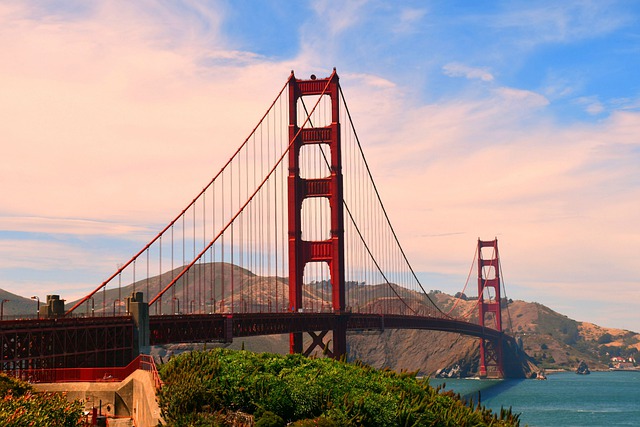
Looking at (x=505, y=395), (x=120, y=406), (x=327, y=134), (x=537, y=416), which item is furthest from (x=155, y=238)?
(x=505, y=395)

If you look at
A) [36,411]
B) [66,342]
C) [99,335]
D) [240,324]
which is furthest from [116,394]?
[240,324]

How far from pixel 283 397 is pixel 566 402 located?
12084 centimetres

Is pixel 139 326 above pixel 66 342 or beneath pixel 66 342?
above

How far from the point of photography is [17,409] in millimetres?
26578

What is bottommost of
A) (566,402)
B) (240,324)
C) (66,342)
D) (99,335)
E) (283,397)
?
(566,402)

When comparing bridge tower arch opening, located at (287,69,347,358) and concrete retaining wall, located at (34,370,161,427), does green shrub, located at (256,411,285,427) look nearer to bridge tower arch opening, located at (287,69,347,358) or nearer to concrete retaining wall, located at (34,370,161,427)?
concrete retaining wall, located at (34,370,161,427)

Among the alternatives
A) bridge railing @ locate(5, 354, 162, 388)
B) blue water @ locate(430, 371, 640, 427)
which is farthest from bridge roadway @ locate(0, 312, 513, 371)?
blue water @ locate(430, 371, 640, 427)

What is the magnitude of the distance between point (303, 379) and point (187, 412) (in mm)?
5286

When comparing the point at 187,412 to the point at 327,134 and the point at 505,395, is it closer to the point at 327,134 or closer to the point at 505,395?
the point at 327,134

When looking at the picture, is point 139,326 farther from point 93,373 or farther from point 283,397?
point 283,397

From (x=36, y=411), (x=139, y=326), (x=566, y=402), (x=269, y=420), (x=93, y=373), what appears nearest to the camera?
(x=36, y=411)

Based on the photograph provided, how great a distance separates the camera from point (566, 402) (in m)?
141

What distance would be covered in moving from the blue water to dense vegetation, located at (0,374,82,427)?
7068 centimetres

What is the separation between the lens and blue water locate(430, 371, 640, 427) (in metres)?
110
